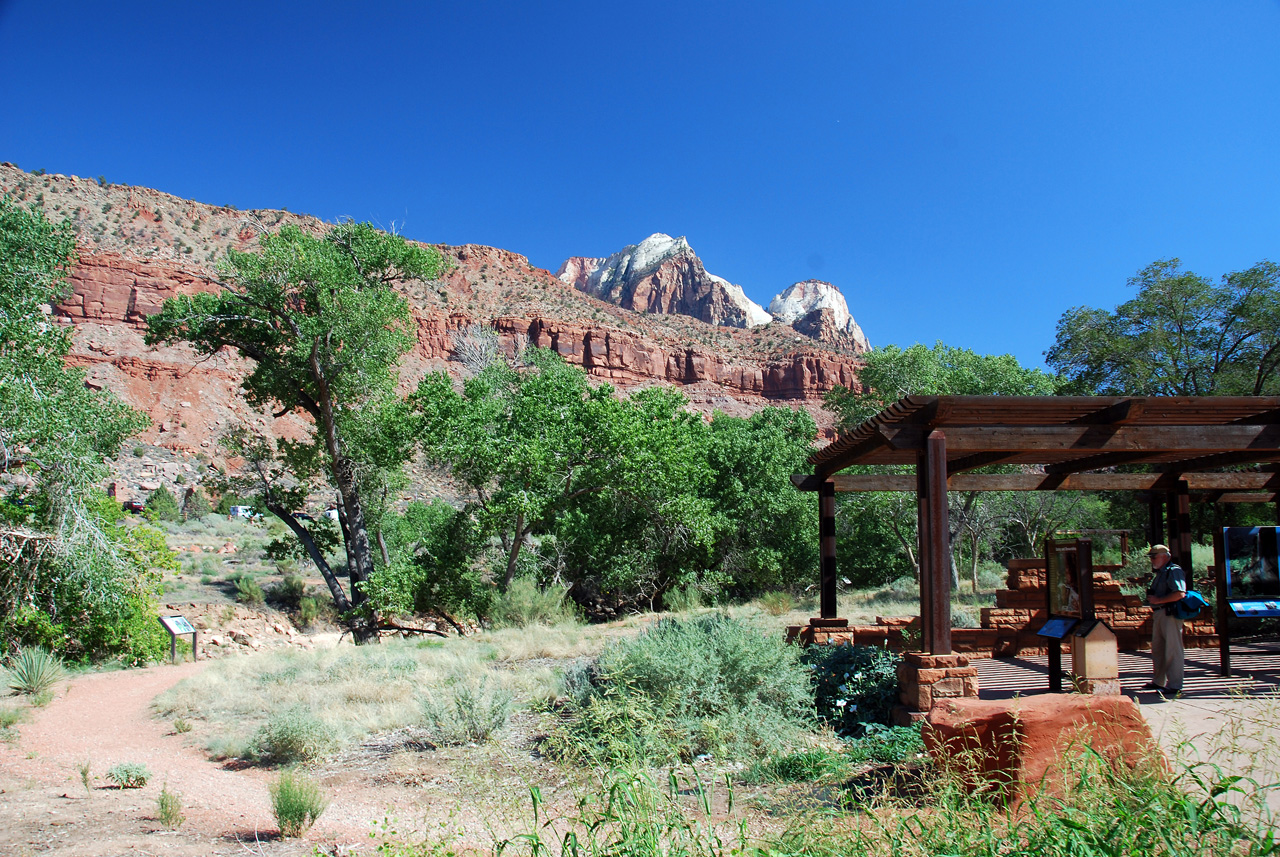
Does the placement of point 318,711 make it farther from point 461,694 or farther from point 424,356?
point 424,356

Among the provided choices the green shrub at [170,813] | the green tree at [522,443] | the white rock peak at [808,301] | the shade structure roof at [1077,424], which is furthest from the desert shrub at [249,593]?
the white rock peak at [808,301]

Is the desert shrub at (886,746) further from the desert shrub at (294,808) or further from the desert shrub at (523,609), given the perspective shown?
the desert shrub at (523,609)

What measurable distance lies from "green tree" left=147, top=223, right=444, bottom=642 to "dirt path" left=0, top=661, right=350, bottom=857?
21.7ft

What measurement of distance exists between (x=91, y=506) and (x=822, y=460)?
11.8m

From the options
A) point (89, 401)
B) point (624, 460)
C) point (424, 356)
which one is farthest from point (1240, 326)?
point (424, 356)

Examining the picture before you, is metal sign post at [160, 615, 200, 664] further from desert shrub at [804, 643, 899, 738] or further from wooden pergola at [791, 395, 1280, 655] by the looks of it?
wooden pergola at [791, 395, 1280, 655]

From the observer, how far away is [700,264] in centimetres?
13738

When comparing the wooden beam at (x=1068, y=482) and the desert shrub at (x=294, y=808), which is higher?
the wooden beam at (x=1068, y=482)

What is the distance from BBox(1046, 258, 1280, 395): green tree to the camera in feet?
64.9

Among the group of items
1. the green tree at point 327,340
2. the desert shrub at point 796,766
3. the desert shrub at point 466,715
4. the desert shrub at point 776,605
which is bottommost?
the desert shrub at point 776,605

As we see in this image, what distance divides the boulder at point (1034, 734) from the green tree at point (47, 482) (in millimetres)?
12502

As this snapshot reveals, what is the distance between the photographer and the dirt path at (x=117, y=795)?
4480mm

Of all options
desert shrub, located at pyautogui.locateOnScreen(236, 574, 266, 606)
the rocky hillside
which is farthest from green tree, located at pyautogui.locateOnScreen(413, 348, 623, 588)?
the rocky hillside

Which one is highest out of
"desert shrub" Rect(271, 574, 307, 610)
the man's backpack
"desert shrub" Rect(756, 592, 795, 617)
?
the man's backpack
